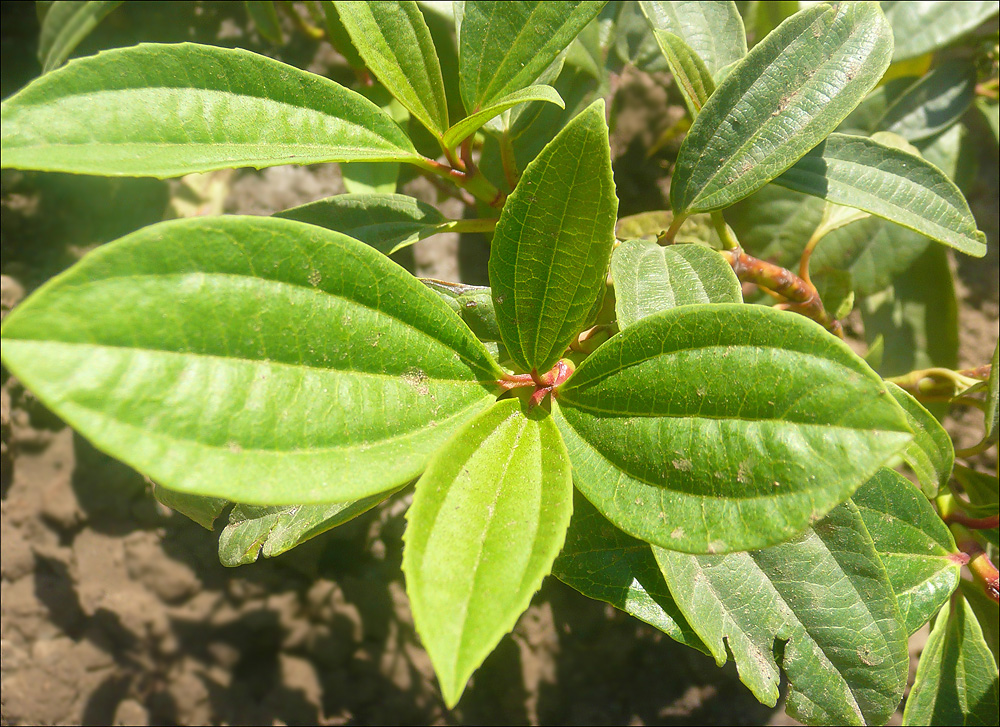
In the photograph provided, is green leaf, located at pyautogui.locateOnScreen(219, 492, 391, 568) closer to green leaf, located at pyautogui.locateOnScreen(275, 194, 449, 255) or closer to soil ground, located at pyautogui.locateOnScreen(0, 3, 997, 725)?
green leaf, located at pyautogui.locateOnScreen(275, 194, 449, 255)

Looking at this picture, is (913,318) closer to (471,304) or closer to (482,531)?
(471,304)

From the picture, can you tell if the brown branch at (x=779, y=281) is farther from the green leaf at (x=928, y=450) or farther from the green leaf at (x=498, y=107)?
the green leaf at (x=498, y=107)

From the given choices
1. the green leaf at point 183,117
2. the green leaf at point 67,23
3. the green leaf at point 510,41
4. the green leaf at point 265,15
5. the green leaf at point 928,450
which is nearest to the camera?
the green leaf at point 183,117

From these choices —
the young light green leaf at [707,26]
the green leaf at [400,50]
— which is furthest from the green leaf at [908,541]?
the green leaf at [400,50]

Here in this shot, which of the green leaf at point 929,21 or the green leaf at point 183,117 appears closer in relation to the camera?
the green leaf at point 183,117

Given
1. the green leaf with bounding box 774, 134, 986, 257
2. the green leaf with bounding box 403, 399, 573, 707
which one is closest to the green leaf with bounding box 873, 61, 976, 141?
the green leaf with bounding box 774, 134, 986, 257

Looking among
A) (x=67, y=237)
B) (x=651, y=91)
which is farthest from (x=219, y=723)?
(x=651, y=91)

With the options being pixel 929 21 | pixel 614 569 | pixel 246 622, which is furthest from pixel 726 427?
pixel 246 622
